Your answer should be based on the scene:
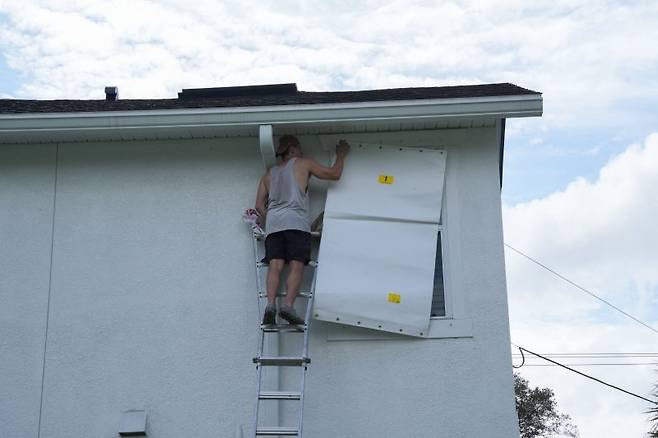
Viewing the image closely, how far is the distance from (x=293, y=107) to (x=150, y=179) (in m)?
1.46

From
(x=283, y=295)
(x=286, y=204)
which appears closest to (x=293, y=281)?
(x=283, y=295)

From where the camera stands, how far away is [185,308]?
24.8ft

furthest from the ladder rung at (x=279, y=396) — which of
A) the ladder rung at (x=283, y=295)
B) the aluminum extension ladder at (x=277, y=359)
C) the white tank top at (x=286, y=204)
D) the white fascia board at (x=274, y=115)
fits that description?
the white fascia board at (x=274, y=115)

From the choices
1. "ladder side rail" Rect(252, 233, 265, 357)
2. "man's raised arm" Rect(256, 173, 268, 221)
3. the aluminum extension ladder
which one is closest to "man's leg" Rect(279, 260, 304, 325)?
the aluminum extension ladder

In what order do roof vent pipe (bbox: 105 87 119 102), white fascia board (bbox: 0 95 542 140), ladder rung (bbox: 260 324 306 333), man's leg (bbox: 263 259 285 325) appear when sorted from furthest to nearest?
1. roof vent pipe (bbox: 105 87 119 102)
2. white fascia board (bbox: 0 95 542 140)
3. ladder rung (bbox: 260 324 306 333)
4. man's leg (bbox: 263 259 285 325)

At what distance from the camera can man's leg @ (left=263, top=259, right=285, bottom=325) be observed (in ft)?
23.3

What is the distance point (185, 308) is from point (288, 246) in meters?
1.02

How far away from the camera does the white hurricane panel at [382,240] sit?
7.37m

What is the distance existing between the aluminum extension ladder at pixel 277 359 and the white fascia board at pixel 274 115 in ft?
3.38

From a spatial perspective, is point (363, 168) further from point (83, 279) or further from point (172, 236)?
point (83, 279)

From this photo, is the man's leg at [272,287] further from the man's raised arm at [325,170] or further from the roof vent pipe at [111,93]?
the roof vent pipe at [111,93]

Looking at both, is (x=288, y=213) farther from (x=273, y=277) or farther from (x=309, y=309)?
(x=309, y=309)

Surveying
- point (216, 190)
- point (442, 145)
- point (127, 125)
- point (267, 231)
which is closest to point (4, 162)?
point (127, 125)

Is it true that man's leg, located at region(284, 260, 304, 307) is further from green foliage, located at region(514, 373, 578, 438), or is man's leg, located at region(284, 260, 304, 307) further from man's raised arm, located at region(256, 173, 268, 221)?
green foliage, located at region(514, 373, 578, 438)
